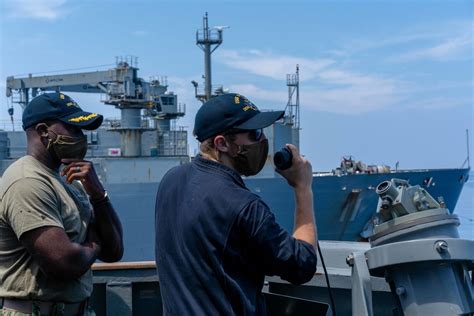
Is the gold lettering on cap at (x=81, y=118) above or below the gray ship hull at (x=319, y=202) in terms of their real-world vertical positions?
above

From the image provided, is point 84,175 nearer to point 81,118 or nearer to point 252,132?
point 81,118

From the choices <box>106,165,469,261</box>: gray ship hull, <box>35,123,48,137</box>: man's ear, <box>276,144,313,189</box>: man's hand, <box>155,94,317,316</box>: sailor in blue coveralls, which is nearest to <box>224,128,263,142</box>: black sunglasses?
<box>155,94,317,316</box>: sailor in blue coveralls

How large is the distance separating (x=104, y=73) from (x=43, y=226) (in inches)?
794

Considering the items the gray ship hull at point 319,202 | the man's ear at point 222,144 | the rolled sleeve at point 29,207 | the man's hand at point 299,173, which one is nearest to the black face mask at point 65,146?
the rolled sleeve at point 29,207

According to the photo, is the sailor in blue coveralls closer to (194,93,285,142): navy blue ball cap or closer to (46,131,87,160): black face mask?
(194,93,285,142): navy blue ball cap

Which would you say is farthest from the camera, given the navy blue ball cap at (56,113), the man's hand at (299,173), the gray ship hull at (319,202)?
the gray ship hull at (319,202)

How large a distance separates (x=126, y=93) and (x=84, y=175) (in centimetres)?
1731

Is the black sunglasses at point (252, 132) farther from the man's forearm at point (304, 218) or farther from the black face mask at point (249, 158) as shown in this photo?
the man's forearm at point (304, 218)

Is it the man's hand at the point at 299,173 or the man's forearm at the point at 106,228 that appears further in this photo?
the man's forearm at the point at 106,228

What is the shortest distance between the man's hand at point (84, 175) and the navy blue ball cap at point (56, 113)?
0.14m

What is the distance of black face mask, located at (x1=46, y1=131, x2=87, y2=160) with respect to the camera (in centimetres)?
211

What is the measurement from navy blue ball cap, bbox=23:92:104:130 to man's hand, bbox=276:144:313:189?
31.6 inches

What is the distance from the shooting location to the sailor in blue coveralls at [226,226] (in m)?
1.58

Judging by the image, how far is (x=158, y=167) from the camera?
59.8 feet
